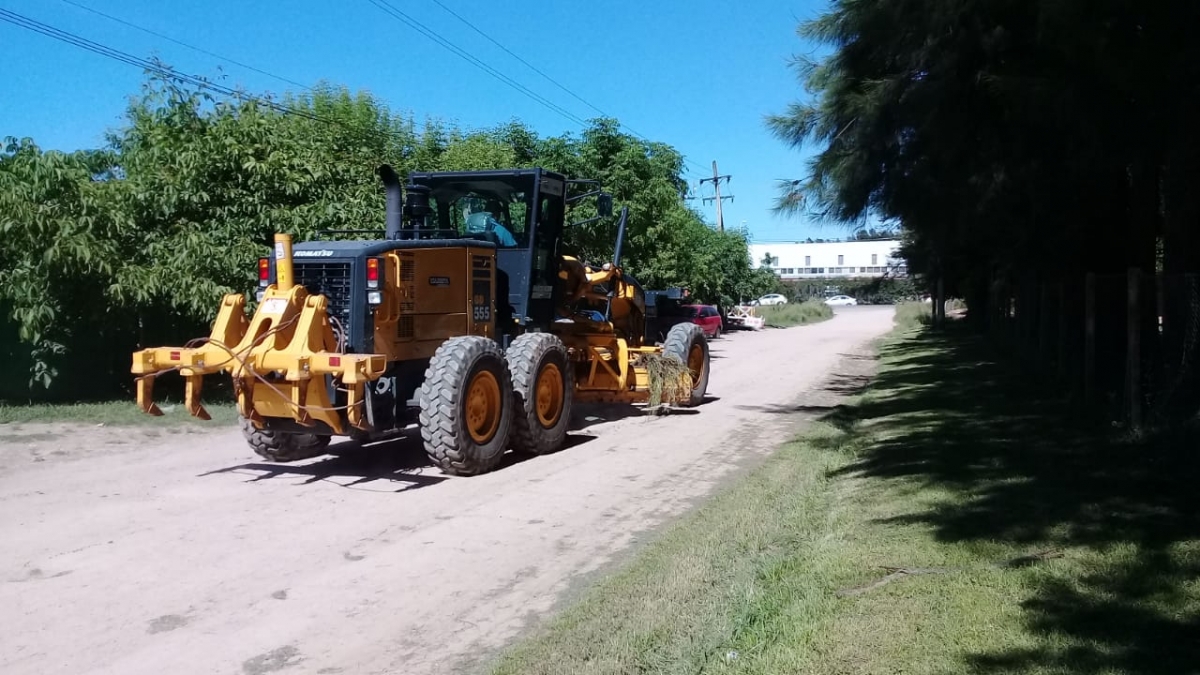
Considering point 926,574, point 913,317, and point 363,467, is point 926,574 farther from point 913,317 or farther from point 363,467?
point 913,317

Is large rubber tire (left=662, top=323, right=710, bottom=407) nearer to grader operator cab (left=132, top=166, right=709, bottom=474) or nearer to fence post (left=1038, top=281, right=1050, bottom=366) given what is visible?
grader operator cab (left=132, top=166, right=709, bottom=474)

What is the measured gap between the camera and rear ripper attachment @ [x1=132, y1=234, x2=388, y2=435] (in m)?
8.81

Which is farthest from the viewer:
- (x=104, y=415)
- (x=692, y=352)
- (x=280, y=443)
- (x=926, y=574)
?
(x=692, y=352)

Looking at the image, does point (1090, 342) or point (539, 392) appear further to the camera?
point (1090, 342)

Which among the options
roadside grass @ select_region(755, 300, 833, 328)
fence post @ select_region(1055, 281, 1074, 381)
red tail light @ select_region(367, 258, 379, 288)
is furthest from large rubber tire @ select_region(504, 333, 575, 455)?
roadside grass @ select_region(755, 300, 833, 328)

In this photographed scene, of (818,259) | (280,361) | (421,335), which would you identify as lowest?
(280,361)

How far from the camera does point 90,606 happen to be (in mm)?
5879

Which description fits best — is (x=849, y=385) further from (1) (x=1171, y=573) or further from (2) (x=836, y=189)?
(1) (x=1171, y=573)

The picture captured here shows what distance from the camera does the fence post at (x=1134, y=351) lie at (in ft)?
32.0

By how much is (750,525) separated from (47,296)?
10.5 metres

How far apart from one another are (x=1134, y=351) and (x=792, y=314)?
50142mm

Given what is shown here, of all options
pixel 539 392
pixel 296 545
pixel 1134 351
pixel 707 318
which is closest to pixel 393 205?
pixel 539 392

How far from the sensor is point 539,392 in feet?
37.0

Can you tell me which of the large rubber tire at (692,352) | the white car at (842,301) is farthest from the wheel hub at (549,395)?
the white car at (842,301)
